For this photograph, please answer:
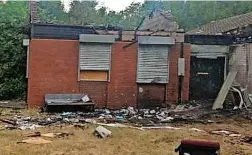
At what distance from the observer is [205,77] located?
18.5 m

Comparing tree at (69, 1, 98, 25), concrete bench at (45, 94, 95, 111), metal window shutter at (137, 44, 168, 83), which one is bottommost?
concrete bench at (45, 94, 95, 111)

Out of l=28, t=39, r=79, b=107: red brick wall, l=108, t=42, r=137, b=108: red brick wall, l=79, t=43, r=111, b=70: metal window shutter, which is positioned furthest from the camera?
l=108, t=42, r=137, b=108: red brick wall

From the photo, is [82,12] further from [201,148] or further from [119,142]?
[201,148]

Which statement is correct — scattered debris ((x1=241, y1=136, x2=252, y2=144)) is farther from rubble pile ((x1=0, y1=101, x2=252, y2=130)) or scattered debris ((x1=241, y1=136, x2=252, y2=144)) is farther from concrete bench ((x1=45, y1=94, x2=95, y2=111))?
concrete bench ((x1=45, y1=94, x2=95, y2=111))

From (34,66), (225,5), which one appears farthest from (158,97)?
(225,5)

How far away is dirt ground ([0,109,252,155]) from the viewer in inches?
350

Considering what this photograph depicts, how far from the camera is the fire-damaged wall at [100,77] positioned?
16891 millimetres

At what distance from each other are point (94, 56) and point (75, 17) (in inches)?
1048

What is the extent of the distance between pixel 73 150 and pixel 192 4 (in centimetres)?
3927

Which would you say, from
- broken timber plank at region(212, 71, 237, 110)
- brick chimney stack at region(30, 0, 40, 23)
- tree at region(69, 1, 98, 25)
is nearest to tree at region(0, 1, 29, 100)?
brick chimney stack at region(30, 0, 40, 23)

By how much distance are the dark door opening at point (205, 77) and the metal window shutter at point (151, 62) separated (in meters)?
1.63

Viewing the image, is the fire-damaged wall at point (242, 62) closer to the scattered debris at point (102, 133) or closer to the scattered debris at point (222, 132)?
the scattered debris at point (222, 132)

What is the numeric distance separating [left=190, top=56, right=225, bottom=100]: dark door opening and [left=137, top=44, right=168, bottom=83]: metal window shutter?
1.63m

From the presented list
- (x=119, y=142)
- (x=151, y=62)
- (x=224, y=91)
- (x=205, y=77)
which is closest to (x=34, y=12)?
(x=151, y=62)
